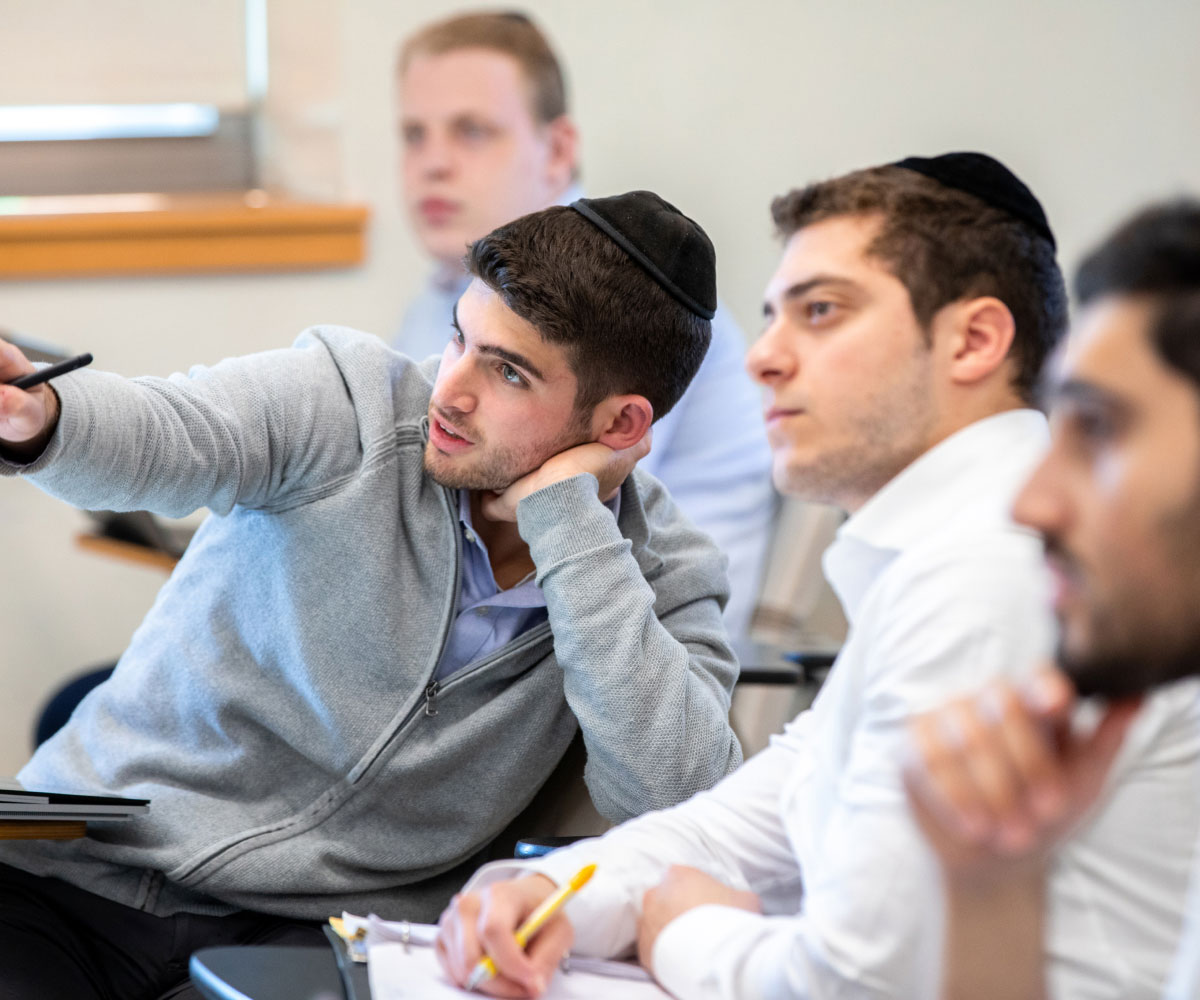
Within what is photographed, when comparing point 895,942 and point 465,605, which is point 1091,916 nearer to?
point 895,942

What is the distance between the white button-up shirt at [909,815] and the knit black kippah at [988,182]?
192mm

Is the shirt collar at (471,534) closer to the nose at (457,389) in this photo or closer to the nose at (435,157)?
the nose at (457,389)

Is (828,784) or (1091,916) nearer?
(1091,916)

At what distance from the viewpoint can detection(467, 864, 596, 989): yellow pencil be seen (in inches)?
37.2

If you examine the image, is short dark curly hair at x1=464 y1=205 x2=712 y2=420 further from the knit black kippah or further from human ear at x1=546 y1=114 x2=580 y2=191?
human ear at x1=546 y1=114 x2=580 y2=191

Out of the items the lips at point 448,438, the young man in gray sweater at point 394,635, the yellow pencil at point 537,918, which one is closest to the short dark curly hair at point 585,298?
the young man in gray sweater at point 394,635

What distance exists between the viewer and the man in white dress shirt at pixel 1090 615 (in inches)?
24.6

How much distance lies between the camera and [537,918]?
98 centimetres

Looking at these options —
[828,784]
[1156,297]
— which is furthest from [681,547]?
[1156,297]

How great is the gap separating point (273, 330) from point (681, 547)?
1.84 metres

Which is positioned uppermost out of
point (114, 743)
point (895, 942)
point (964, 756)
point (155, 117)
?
point (155, 117)

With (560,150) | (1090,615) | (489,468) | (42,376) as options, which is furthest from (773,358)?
(560,150)

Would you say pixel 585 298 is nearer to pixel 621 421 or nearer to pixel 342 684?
pixel 621 421

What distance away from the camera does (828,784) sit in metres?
1.01
